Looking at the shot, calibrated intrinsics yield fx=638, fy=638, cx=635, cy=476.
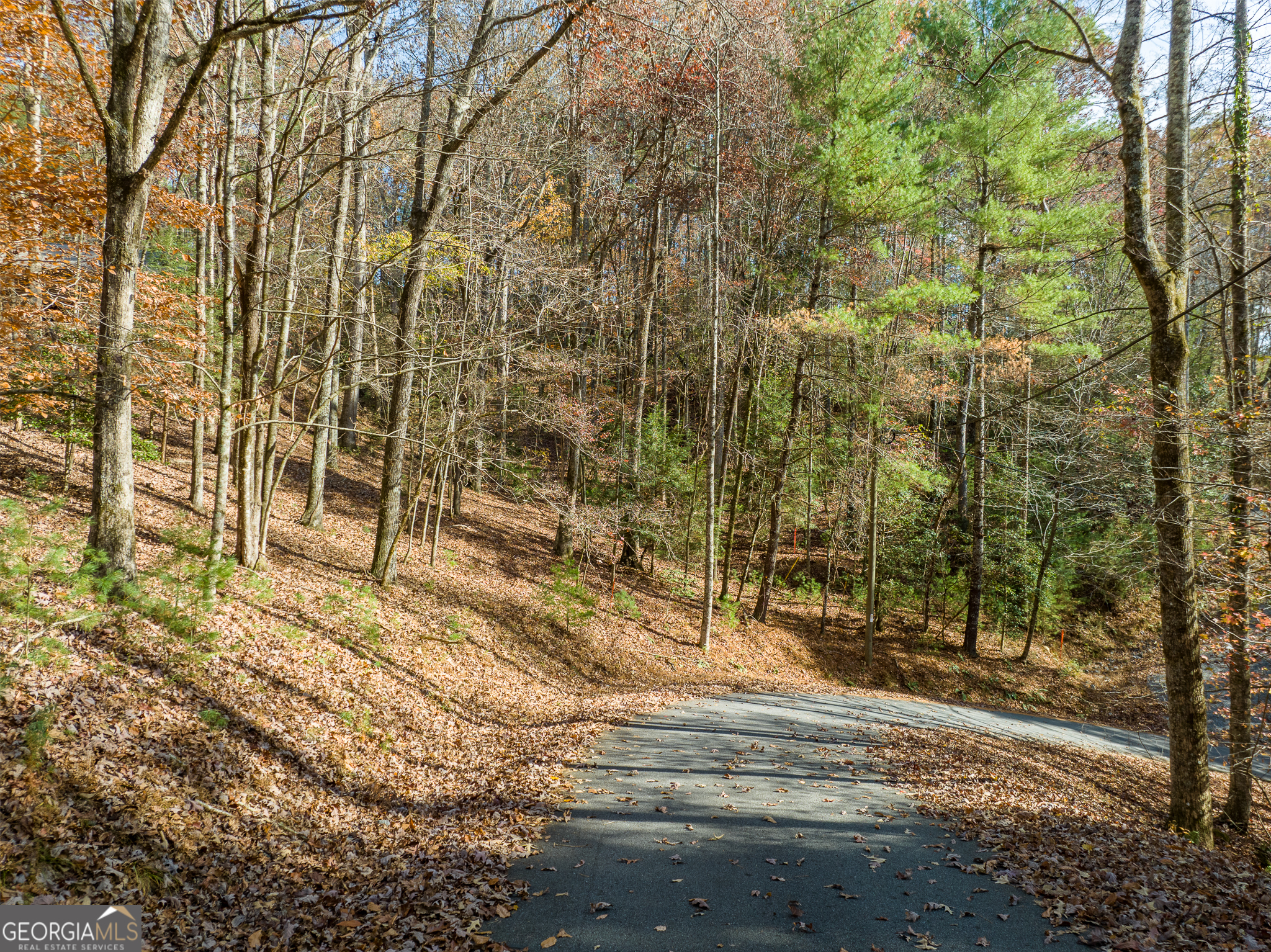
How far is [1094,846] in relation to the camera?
18.1ft

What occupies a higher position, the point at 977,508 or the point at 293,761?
the point at 977,508

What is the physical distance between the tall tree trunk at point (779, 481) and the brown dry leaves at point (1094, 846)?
24.6 feet

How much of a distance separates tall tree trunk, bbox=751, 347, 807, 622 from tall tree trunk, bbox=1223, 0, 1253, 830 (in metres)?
8.22

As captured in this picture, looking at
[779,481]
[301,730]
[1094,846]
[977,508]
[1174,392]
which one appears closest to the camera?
[1094,846]

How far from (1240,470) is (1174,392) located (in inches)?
70.2

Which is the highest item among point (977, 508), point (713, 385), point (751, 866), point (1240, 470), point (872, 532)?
point (713, 385)

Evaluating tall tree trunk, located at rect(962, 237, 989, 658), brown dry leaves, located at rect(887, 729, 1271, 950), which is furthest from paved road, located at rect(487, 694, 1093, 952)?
tall tree trunk, located at rect(962, 237, 989, 658)

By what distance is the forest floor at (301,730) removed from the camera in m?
3.87

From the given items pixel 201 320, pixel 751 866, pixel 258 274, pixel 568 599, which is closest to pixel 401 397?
pixel 201 320

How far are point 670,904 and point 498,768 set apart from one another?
3.23 m

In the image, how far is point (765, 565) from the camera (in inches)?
688

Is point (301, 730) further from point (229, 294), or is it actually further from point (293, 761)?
point (229, 294)

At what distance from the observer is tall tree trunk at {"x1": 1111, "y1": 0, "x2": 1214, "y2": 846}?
6.29 metres

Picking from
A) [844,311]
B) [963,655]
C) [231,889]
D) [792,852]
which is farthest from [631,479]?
[231,889]
